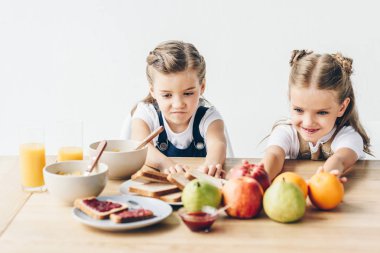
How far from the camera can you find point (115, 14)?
4051 mm

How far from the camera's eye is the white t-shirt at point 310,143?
204 cm

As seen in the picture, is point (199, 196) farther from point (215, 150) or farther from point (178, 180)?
point (215, 150)

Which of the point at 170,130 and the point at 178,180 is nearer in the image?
the point at 178,180

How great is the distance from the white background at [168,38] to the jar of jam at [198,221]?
2870 mm

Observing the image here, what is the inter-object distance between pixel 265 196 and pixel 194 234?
206 mm

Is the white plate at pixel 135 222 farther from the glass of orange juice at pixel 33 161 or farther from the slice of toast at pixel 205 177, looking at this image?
the glass of orange juice at pixel 33 161

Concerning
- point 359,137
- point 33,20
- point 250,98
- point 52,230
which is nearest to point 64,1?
point 33,20

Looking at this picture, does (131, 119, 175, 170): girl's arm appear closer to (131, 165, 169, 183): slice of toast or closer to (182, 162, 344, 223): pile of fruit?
(131, 165, 169, 183): slice of toast

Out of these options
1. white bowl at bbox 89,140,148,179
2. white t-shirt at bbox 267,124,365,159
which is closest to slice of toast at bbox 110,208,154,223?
white bowl at bbox 89,140,148,179

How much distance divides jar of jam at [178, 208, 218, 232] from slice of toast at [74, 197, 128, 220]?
0.55ft

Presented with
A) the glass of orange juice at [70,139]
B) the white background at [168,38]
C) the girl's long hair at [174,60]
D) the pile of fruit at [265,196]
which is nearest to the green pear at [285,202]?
the pile of fruit at [265,196]

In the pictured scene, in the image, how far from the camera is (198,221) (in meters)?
1.25

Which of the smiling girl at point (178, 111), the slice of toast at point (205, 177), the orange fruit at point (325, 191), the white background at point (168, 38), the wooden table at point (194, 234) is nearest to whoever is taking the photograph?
the wooden table at point (194, 234)

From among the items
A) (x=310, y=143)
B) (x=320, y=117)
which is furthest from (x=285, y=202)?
(x=310, y=143)
